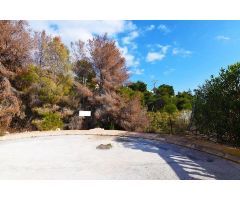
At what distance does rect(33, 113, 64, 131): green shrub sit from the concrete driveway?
19.3 ft

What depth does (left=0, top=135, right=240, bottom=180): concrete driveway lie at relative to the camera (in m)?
6.77

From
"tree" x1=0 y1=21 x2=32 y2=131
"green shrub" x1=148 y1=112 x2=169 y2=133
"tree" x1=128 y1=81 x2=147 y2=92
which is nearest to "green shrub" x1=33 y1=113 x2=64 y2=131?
"tree" x1=0 y1=21 x2=32 y2=131

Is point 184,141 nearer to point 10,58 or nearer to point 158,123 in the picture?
point 158,123

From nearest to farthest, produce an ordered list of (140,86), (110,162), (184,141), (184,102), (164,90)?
(110,162) < (184,141) < (184,102) < (140,86) < (164,90)

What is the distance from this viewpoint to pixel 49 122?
57.0 ft

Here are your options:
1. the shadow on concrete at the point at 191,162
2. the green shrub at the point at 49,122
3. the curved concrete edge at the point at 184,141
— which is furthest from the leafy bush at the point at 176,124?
the green shrub at the point at 49,122

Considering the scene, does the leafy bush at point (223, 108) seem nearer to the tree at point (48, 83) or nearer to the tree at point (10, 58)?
the tree at point (48, 83)

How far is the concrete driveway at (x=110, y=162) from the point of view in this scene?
6.77 metres

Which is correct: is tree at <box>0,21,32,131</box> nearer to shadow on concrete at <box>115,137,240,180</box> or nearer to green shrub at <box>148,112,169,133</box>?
green shrub at <box>148,112,169,133</box>

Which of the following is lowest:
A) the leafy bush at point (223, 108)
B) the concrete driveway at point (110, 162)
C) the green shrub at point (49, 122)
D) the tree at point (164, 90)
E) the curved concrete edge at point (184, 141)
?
the concrete driveway at point (110, 162)

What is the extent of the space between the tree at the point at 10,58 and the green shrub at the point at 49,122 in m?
1.51

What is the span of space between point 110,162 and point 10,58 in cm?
1137

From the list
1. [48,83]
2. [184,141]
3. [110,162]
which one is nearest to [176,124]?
[184,141]

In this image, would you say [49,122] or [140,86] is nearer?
[49,122]
